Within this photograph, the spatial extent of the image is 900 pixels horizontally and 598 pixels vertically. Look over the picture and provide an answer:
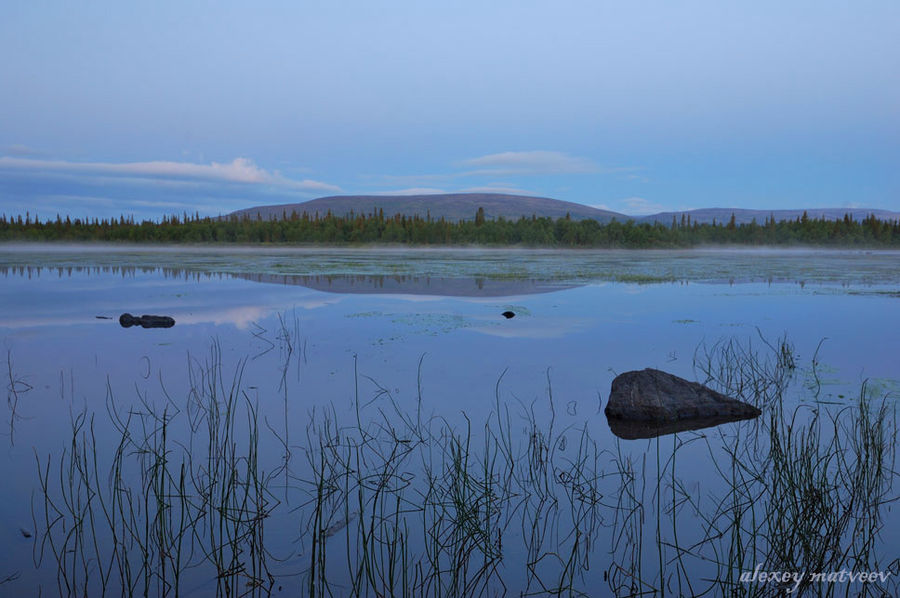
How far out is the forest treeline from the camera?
102250mm

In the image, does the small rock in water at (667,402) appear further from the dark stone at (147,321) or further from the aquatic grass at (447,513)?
the dark stone at (147,321)

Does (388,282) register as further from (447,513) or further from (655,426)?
(447,513)

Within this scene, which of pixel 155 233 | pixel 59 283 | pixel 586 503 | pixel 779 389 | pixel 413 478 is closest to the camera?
pixel 586 503

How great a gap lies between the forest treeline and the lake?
90082mm

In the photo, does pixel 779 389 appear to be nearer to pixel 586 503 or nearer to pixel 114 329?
pixel 586 503

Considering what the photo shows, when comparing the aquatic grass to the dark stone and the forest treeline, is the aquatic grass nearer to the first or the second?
the dark stone

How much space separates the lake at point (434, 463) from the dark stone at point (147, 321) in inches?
19.2

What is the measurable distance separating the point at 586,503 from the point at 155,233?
4895 inches

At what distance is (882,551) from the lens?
388cm

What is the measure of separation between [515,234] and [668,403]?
4039 inches

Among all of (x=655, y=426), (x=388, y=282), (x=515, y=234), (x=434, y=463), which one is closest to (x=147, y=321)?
(x=434, y=463)

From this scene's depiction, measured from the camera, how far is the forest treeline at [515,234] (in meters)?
102

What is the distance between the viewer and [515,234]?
108 meters

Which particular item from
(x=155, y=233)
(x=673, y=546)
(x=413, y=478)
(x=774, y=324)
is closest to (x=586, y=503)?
(x=673, y=546)
